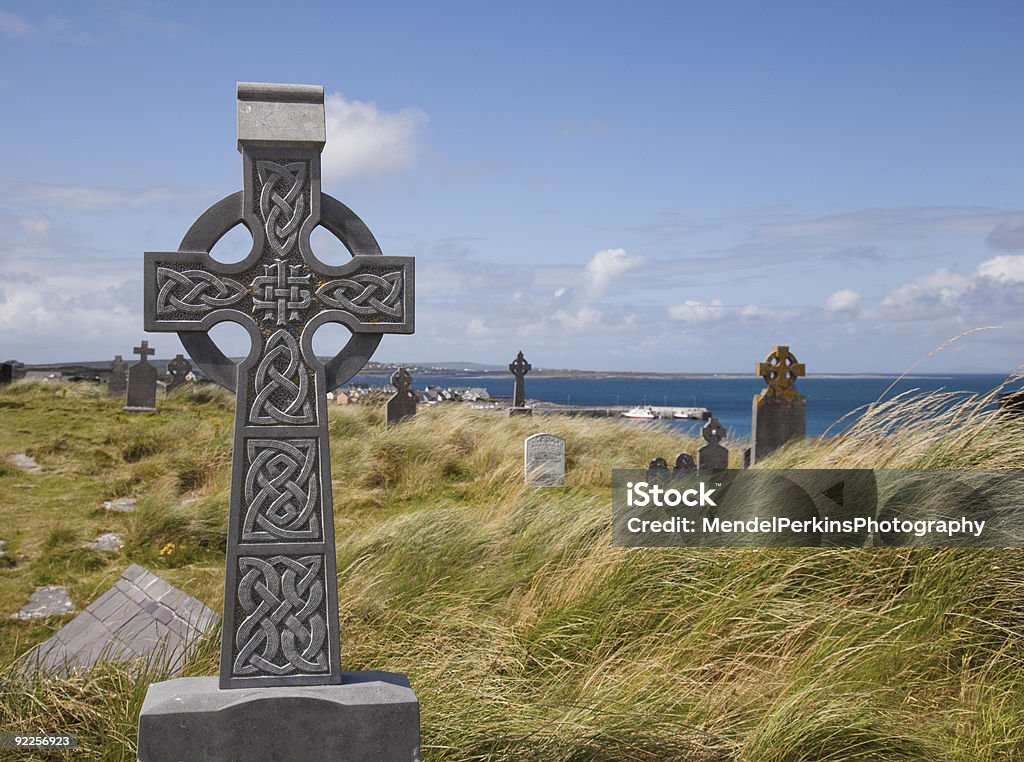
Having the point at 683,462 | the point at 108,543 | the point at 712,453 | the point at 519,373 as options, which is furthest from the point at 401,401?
the point at 108,543

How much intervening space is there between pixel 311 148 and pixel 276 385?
36.0 inches

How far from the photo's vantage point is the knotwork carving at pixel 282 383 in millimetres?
3268

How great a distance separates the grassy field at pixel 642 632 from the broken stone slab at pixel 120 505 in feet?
4.27

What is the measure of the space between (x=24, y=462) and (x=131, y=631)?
8662 millimetres

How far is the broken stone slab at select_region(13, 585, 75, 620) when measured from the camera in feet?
20.4

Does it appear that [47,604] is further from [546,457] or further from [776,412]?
[776,412]

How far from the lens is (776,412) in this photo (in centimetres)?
1216

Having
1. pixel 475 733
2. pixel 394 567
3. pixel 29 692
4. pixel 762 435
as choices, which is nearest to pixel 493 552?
pixel 394 567

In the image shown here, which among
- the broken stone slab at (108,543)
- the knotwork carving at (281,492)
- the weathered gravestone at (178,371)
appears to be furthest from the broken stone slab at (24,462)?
the weathered gravestone at (178,371)

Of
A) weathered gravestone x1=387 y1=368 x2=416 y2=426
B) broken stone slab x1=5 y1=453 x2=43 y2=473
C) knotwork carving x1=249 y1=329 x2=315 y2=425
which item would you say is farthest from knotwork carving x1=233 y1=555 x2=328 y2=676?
weathered gravestone x1=387 y1=368 x2=416 y2=426

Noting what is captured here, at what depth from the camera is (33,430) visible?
15.1 m

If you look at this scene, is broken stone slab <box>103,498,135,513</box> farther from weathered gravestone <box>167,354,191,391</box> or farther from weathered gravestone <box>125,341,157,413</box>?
weathered gravestone <box>167,354,191,391</box>

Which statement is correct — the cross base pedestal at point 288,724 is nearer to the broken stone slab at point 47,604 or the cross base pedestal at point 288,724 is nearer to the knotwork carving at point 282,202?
the knotwork carving at point 282,202

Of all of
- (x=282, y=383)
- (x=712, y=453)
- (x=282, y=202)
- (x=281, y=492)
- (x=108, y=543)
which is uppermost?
(x=282, y=202)
